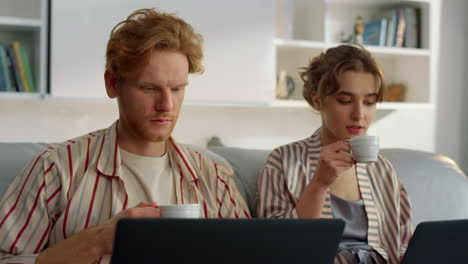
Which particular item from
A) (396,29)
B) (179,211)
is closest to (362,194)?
(179,211)

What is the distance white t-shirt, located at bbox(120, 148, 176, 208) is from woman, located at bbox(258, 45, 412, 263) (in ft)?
1.22

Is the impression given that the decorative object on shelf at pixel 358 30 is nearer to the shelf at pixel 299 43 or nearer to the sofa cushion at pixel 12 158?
the shelf at pixel 299 43

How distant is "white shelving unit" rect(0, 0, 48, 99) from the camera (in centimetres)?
311

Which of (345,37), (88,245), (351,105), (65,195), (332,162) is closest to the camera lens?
(88,245)

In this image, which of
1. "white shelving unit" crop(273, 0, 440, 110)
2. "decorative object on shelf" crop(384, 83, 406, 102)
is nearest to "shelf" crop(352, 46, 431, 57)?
"white shelving unit" crop(273, 0, 440, 110)

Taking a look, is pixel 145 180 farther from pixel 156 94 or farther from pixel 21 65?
pixel 21 65

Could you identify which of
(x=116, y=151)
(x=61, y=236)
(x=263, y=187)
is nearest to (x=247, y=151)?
(x=263, y=187)

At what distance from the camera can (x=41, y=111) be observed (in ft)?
11.1

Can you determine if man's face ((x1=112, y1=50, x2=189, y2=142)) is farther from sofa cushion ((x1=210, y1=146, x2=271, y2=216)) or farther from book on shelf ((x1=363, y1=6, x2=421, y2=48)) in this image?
book on shelf ((x1=363, y1=6, x2=421, y2=48))

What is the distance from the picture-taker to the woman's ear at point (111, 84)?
1.62 meters

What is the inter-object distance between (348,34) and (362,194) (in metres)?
2.10

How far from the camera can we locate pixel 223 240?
1027 mm

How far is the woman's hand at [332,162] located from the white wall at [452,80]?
8.46 feet

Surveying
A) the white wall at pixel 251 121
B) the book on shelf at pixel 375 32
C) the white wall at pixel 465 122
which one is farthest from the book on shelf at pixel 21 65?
the white wall at pixel 465 122
